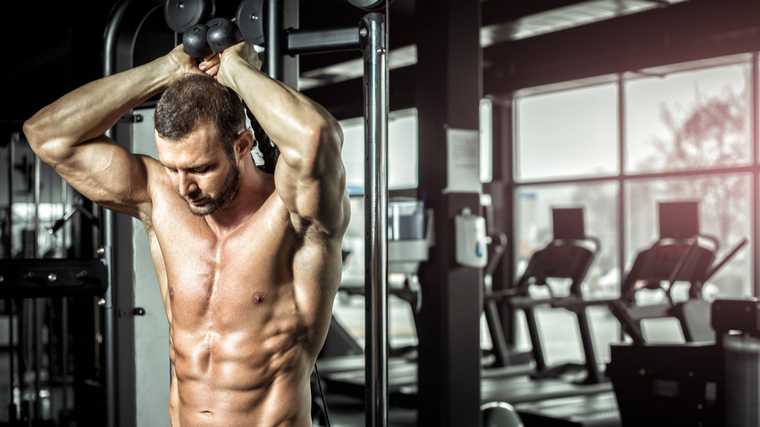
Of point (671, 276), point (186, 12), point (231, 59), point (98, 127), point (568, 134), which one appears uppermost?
point (568, 134)

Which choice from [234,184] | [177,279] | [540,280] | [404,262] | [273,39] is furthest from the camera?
[540,280]

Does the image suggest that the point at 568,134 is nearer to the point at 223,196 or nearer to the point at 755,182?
the point at 755,182

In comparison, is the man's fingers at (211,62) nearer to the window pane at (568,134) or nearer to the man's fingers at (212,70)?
the man's fingers at (212,70)

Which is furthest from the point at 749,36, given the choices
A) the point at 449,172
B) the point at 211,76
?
the point at 211,76

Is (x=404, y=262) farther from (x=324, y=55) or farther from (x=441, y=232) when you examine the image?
(x=324, y=55)

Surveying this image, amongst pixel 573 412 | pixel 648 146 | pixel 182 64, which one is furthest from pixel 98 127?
pixel 648 146

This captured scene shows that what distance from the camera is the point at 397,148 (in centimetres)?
834

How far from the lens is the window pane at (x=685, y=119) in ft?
19.8

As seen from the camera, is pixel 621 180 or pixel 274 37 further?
pixel 621 180

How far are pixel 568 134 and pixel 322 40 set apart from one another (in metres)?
5.91

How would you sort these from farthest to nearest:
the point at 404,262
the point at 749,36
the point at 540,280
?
1. the point at 540,280
2. the point at 749,36
3. the point at 404,262

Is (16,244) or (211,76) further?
(16,244)

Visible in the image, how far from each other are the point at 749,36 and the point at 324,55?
373cm

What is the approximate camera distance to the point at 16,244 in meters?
8.15
